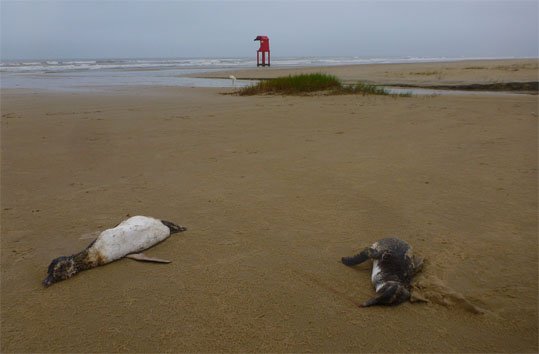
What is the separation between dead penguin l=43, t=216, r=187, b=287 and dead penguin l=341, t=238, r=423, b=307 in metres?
1.14

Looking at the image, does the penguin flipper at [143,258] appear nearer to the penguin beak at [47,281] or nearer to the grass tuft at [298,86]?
the penguin beak at [47,281]

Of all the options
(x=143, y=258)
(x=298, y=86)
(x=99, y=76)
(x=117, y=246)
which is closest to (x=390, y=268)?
(x=143, y=258)

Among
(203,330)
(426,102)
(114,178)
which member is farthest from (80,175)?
(426,102)

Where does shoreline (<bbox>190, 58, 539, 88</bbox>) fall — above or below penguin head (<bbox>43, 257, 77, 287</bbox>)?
above

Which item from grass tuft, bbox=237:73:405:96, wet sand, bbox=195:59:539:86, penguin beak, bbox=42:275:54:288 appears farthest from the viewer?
wet sand, bbox=195:59:539:86

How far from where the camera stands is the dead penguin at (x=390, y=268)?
1920mm

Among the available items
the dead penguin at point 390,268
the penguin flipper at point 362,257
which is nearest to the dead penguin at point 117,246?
the penguin flipper at point 362,257

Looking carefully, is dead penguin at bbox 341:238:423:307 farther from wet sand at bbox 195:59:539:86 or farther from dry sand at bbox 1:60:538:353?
wet sand at bbox 195:59:539:86

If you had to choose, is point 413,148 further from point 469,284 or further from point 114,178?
point 114,178

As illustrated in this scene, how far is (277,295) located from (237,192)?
1456 millimetres

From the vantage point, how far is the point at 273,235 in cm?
261

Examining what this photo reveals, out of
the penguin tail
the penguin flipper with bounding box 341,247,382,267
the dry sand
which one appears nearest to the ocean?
the dry sand

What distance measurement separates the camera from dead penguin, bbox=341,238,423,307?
1.92 metres

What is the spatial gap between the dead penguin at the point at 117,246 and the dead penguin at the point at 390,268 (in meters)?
1.14
